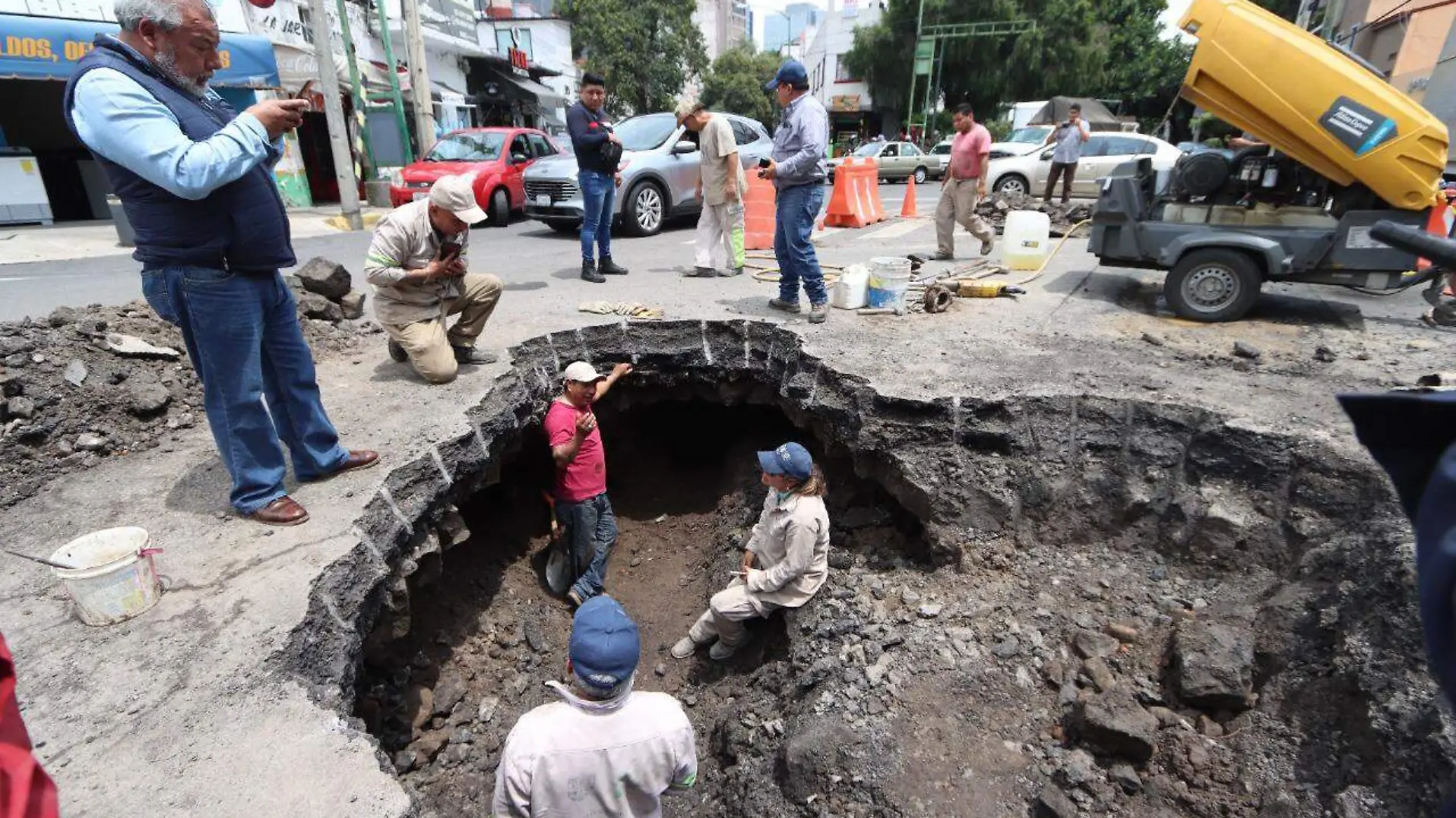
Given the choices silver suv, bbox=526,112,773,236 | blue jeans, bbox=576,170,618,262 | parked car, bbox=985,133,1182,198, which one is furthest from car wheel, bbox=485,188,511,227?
parked car, bbox=985,133,1182,198

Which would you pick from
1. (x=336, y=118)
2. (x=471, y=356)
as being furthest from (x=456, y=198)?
(x=336, y=118)

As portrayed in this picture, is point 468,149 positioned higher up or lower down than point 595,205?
higher up

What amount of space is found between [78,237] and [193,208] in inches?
470

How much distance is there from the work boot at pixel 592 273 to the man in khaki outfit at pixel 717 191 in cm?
96

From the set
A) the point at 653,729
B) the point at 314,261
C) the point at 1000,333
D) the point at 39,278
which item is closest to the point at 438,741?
the point at 653,729

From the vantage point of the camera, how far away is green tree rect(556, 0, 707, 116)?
96.5 feet

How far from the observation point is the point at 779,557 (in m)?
4.18

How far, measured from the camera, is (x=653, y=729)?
6.77ft

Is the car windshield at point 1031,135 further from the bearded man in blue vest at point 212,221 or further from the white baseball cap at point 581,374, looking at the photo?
the bearded man in blue vest at point 212,221

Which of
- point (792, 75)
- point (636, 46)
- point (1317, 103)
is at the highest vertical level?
point (636, 46)

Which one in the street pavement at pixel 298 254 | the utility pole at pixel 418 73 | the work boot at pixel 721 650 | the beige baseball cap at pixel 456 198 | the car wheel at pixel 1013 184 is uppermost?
the utility pole at pixel 418 73

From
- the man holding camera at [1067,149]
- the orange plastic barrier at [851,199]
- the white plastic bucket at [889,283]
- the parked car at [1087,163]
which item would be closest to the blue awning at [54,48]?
the orange plastic barrier at [851,199]

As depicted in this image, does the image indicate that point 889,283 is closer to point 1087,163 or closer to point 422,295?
point 422,295

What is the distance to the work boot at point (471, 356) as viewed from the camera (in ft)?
15.6
